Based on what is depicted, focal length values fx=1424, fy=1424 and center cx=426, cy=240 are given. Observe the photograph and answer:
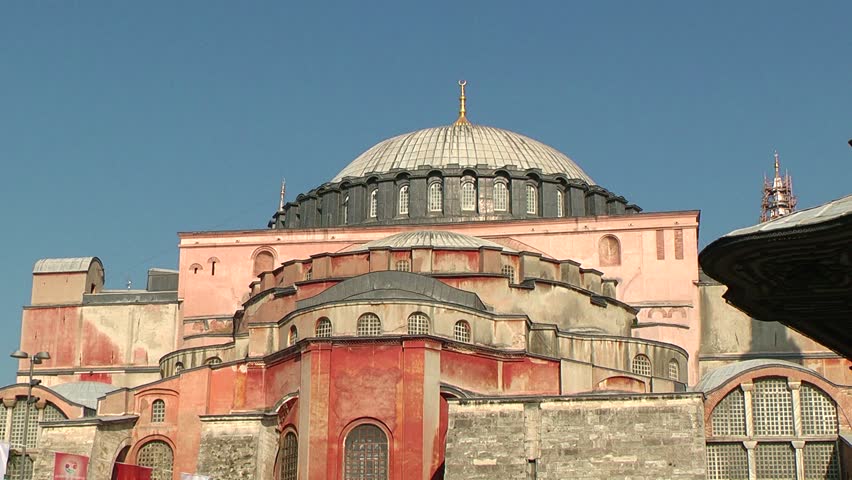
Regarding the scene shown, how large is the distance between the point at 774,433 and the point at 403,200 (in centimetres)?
1909

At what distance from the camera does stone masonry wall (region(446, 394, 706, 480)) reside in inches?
1382

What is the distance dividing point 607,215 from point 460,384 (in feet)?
48.0

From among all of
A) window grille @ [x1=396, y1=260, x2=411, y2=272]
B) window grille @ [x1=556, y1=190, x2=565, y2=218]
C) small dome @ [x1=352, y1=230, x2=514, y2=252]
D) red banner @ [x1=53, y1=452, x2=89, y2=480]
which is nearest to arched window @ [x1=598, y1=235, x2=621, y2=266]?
window grille @ [x1=556, y1=190, x2=565, y2=218]

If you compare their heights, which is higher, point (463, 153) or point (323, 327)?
point (463, 153)

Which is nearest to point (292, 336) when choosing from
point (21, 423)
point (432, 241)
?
point (432, 241)

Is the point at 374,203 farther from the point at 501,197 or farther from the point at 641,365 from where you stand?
the point at 641,365

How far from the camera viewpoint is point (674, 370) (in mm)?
43406

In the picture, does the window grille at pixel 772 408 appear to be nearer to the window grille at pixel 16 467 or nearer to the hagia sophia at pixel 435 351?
the hagia sophia at pixel 435 351

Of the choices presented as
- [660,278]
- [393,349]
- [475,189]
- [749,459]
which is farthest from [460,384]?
[475,189]

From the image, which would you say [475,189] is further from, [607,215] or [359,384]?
[359,384]

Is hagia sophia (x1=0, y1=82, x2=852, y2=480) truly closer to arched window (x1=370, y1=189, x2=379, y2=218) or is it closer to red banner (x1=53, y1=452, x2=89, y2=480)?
arched window (x1=370, y1=189, x2=379, y2=218)

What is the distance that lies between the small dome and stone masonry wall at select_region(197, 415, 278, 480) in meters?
8.10

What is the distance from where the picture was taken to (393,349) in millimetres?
36875

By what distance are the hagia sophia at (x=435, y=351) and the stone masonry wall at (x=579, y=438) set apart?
0.17 feet
